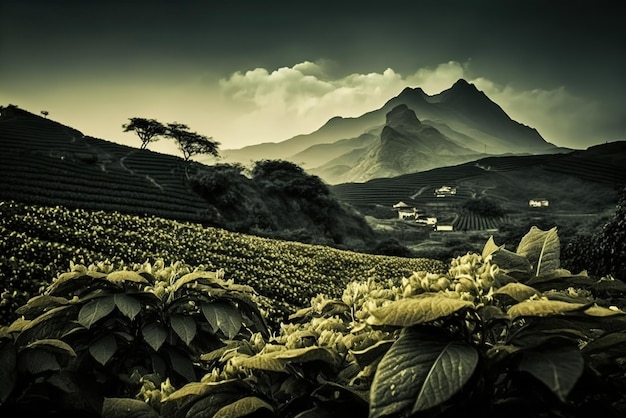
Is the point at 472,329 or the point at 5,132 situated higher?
the point at 5,132

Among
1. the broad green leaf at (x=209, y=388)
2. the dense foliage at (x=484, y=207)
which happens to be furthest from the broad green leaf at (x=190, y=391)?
the dense foliage at (x=484, y=207)

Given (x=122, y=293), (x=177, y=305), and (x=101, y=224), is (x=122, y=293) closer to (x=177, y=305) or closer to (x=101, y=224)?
(x=177, y=305)

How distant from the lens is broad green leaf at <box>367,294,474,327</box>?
867 millimetres

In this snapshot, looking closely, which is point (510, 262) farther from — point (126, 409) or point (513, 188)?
point (513, 188)

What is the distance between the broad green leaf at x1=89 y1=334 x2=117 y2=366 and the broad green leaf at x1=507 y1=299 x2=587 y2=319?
4.93 feet

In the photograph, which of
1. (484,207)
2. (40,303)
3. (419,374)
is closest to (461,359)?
(419,374)

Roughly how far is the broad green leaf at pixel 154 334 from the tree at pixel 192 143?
117ft

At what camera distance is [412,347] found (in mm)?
917

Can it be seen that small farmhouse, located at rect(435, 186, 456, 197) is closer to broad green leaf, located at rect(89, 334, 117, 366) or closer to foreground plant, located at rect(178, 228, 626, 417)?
broad green leaf, located at rect(89, 334, 117, 366)

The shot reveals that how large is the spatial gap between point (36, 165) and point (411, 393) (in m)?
30.4

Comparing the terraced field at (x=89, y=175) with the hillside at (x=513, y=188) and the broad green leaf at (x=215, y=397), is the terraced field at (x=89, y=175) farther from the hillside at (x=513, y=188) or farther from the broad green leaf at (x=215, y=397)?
the hillside at (x=513, y=188)

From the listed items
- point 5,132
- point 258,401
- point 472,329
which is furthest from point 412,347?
point 5,132

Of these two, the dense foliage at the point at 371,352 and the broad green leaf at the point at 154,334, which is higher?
the dense foliage at the point at 371,352

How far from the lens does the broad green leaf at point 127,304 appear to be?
1712 millimetres
